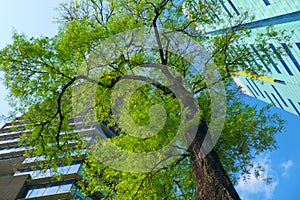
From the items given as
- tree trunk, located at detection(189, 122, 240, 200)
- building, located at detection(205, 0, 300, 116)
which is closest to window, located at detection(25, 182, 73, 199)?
building, located at detection(205, 0, 300, 116)

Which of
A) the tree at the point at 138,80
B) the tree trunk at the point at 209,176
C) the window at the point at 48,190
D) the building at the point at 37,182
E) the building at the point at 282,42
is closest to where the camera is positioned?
the tree trunk at the point at 209,176

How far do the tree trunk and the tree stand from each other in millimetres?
621

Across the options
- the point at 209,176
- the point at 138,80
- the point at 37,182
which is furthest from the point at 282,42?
the point at 37,182

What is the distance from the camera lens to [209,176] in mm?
5992

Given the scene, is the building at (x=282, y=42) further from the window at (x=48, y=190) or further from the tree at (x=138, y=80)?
the window at (x=48, y=190)

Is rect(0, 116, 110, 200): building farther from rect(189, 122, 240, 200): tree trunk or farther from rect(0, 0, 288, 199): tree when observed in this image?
rect(189, 122, 240, 200): tree trunk

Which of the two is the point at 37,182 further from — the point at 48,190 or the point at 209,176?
the point at 209,176

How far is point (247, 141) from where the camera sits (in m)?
9.05

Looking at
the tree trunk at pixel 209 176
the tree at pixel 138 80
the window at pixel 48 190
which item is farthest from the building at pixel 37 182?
the tree trunk at pixel 209 176

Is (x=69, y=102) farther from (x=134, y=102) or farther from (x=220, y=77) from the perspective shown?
(x=220, y=77)

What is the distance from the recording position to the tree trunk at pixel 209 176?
5441 mm

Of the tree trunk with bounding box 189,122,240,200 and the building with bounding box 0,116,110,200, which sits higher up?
the building with bounding box 0,116,110,200

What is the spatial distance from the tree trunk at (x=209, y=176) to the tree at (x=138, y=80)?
62cm

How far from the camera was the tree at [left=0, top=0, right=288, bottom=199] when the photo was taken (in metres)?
8.38
